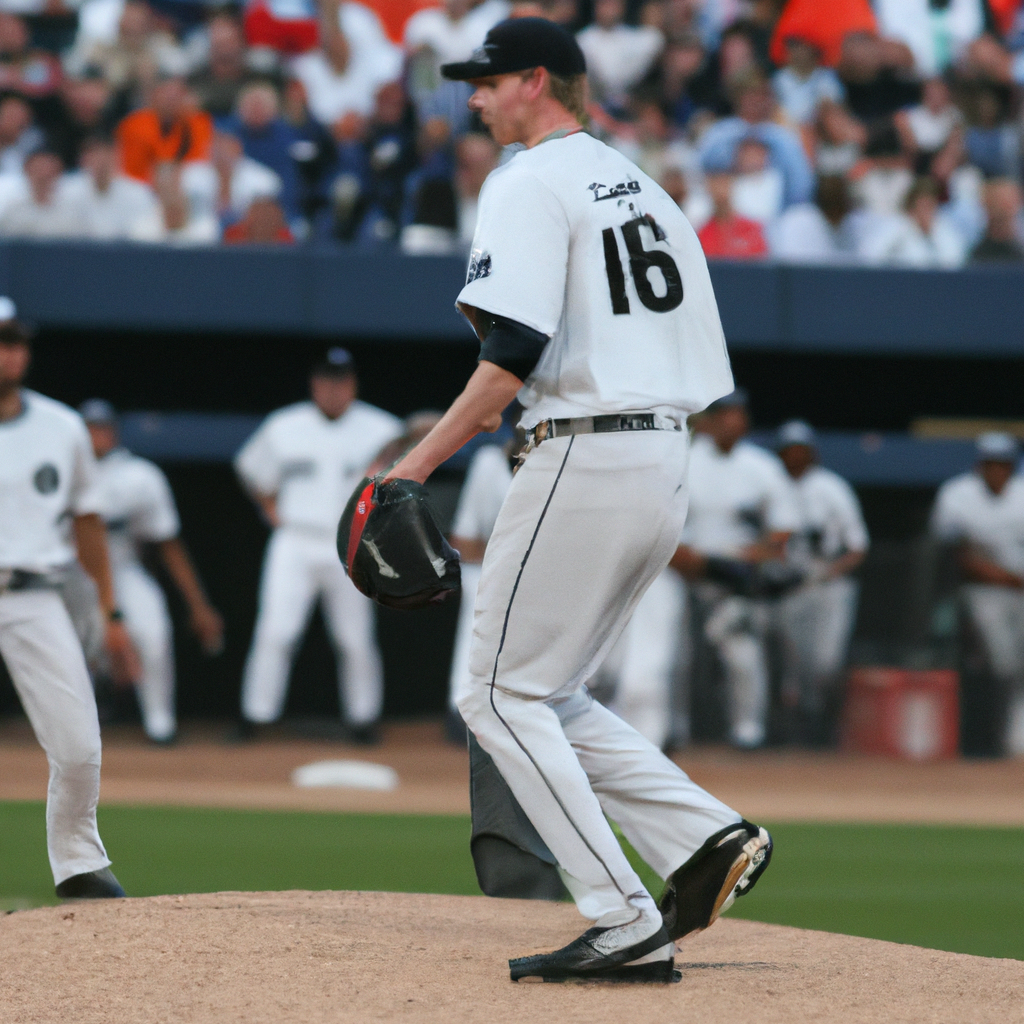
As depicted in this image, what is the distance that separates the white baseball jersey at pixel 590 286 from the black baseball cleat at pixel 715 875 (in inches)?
33.8

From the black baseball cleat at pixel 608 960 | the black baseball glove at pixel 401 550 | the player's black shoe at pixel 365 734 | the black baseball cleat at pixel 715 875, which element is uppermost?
the black baseball glove at pixel 401 550

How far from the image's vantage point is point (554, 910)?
4059mm

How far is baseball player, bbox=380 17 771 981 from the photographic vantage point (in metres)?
2.96

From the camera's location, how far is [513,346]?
114 inches

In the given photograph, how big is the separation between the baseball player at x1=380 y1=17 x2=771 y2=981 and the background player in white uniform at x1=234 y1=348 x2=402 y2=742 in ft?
19.0

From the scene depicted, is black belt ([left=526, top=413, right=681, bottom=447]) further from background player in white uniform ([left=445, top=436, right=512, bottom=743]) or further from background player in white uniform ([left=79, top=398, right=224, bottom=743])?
background player in white uniform ([left=79, top=398, right=224, bottom=743])

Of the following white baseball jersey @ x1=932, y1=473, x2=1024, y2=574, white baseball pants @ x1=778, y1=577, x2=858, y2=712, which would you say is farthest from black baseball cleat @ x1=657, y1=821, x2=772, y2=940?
white baseball jersey @ x1=932, y1=473, x2=1024, y2=574

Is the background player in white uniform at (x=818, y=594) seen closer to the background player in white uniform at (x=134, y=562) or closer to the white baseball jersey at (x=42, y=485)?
the background player in white uniform at (x=134, y=562)

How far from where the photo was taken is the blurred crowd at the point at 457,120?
32.4 feet

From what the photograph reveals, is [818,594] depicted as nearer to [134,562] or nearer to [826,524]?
[826,524]

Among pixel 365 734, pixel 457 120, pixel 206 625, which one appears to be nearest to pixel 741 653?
pixel 365 734

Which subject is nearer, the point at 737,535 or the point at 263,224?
the point at 737,535

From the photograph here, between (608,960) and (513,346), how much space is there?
118cm

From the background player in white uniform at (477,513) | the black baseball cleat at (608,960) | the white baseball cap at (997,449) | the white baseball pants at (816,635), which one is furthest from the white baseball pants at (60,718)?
the white baseball cap at (997,449)
